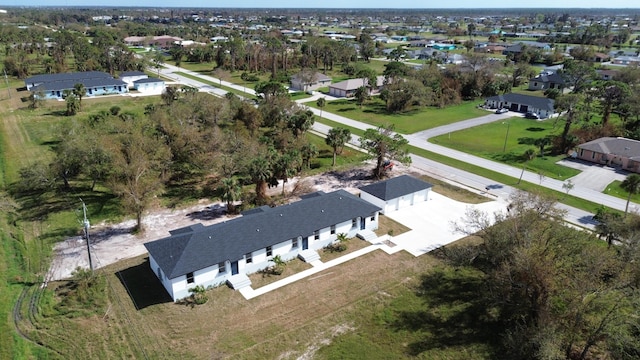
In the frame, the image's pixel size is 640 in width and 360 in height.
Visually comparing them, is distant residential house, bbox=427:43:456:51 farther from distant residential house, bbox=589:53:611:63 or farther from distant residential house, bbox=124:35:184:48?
distant residential house, bbox=124:35:184:48

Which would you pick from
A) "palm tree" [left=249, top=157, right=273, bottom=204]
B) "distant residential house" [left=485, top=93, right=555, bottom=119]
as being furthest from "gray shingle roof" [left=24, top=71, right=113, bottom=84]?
"distant residential house" [left=485, top=93, right=555, bottom=119]

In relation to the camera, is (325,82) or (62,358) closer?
(62,358)

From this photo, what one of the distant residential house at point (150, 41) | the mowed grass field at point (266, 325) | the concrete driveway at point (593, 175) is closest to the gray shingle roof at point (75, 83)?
the mowed grass field at point (266, 325)

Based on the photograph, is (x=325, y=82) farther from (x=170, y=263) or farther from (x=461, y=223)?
(x=170, y=263)

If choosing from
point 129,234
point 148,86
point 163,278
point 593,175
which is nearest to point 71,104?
point 148,86

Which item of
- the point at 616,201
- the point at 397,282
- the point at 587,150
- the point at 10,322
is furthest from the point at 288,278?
the point at 587,150

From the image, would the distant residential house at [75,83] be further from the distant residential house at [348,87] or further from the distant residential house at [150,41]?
the distant residential house at [150,41]
